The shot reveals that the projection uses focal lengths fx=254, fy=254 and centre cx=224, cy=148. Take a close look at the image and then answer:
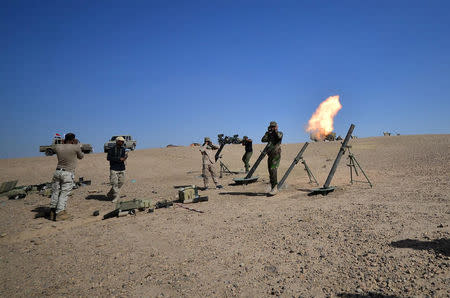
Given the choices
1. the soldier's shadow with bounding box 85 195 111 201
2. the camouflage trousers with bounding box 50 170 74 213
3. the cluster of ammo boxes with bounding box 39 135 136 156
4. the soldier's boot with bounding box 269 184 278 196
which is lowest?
the soldier's shadow with bounding box 85 195 111 201

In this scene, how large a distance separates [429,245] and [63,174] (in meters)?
8.50

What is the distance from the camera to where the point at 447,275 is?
3.18 metres

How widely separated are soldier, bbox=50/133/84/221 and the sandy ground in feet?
1.34

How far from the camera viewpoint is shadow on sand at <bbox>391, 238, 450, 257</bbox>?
3.80 metres

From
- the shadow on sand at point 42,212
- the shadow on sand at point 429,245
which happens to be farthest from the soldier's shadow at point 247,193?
the shadow on sand at point 42,212

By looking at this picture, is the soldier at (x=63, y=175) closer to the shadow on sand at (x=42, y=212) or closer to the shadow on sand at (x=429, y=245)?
the shadow on sand at (x=42, y=212)

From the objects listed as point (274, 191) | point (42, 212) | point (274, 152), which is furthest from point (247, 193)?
point (42, 212)

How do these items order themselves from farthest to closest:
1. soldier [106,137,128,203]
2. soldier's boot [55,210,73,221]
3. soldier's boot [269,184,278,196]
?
1. soldier [106,137,128,203]
2. soldier's boot [269,184,278,196]
3. soldier's boot [55,210,73,221]

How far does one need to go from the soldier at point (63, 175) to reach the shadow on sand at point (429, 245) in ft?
26.2

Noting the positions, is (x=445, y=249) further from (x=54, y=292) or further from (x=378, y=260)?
(x=54, y=292)

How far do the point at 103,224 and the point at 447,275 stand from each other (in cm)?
707

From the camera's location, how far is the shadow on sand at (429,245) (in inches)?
150

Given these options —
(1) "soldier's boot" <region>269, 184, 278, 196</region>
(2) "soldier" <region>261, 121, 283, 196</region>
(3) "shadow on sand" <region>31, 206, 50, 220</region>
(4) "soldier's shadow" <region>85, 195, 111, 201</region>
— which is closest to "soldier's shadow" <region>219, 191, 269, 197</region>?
(1) "soldier's boot" <region>269, 184, 278, 196</region>

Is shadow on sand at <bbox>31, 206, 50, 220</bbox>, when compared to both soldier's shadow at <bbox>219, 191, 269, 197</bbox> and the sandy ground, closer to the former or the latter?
the sandy ground
